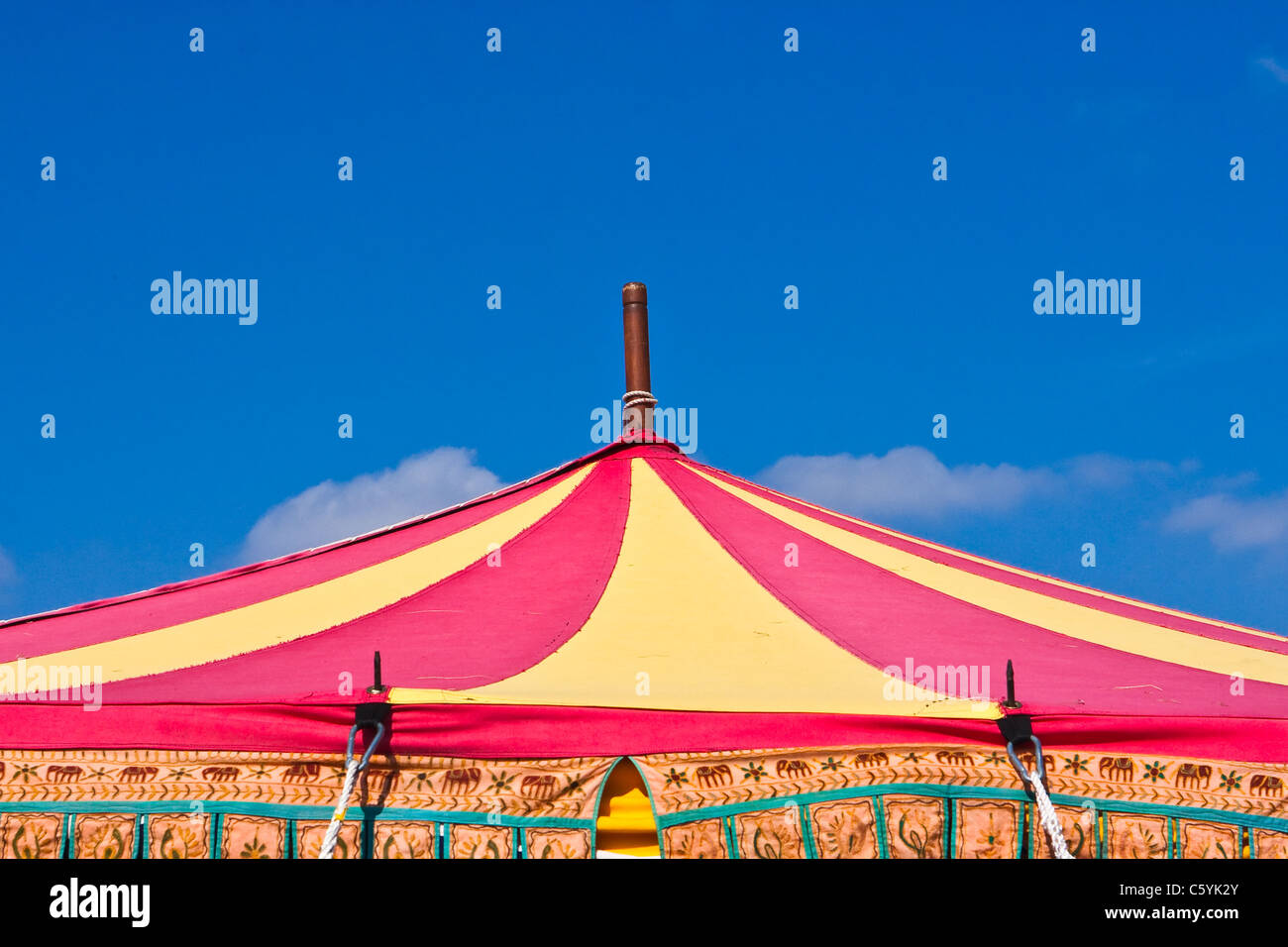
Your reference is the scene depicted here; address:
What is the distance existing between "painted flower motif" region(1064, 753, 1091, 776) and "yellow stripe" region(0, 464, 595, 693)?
1.97 metres

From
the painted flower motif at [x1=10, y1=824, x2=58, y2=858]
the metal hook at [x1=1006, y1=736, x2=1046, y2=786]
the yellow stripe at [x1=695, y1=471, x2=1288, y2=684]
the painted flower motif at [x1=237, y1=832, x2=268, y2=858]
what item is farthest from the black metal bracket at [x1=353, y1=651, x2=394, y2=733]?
the yellow stripe at [x1=695, y1=471, x2=1288, y2=684]

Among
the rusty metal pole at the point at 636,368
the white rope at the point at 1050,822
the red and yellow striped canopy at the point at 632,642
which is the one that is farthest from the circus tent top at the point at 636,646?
the rusty metal pole at the point at 636,368

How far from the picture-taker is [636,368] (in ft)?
18.7

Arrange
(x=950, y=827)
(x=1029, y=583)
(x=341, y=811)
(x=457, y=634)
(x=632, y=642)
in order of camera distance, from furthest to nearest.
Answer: (x=1029, y=583)
(x=457, y=634)
(x=632, y=642)
(x=950, y=827)
(x=341, y=811)

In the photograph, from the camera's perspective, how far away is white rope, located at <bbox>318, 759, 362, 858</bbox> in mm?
2789

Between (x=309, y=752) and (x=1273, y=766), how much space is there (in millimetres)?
2267

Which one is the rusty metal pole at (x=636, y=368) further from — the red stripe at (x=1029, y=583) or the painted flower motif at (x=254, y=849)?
the painted flower motif at (x=254, y=849)

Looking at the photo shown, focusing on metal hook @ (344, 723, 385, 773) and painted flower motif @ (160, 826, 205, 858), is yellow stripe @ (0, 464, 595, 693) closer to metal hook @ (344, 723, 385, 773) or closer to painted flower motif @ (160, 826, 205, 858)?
painted flower motif @ (160, 826, 205, 858)

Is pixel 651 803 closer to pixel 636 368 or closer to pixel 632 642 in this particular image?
pixel 632 642

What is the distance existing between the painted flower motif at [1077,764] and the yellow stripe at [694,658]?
0.21 metres

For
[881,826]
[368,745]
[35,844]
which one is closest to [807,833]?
[881,826]

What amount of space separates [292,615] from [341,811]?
1183 mm

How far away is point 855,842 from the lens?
2.88 m
